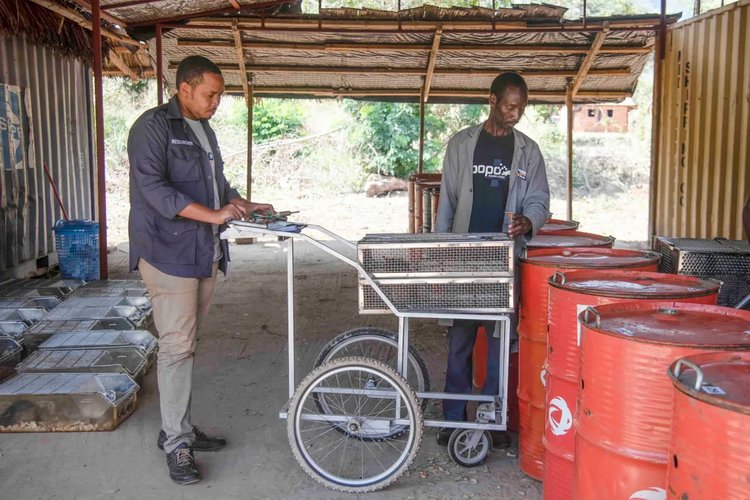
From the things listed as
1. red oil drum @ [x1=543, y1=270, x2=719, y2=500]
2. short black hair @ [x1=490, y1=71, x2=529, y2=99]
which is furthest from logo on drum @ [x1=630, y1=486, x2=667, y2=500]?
short black hair @ [x1=490, y1=71, x2=529, y2=99]

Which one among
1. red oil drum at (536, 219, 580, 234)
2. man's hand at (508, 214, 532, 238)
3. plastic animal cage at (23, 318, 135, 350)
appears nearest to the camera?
man's hand at (508, 214, 532, 238)

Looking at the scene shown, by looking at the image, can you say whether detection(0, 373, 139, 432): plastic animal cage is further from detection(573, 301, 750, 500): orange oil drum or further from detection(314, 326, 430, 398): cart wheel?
detection(573, 301, 750, 500): orange oil drum

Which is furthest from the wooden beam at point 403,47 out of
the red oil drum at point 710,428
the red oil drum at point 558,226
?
the red oil drum at point 710,428

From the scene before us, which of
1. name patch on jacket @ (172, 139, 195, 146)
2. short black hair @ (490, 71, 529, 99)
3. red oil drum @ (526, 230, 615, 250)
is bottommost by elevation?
red oil drum @ (526, 230, 615, 250)

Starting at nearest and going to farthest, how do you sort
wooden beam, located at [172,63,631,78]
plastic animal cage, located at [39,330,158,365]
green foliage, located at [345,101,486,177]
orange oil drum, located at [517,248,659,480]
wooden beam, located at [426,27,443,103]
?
1. orange oil drum, located at [517,248,659,480]
2. plastic animal cage, located at [39,330,158,365]
3. wooden beam, located at [426,27,443,103]
4. wooden beam, located at [172,63,631,78]
5. green foliage, located at [345,101,486,177]

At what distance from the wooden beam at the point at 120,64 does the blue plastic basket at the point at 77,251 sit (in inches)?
134

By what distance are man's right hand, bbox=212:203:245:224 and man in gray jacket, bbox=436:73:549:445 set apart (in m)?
1.34

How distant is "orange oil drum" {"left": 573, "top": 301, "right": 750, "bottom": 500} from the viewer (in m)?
2.36

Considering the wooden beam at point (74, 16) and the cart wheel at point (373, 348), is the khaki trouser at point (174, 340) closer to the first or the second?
the cart wheel at point (373, 348)

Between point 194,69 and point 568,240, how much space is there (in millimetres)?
2424

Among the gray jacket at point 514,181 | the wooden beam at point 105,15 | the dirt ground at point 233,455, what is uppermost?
the wooden beam at point 105,15

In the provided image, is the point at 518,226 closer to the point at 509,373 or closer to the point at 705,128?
the point at 509,373

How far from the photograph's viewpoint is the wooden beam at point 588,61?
30.0 ft

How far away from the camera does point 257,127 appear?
21.9 m
